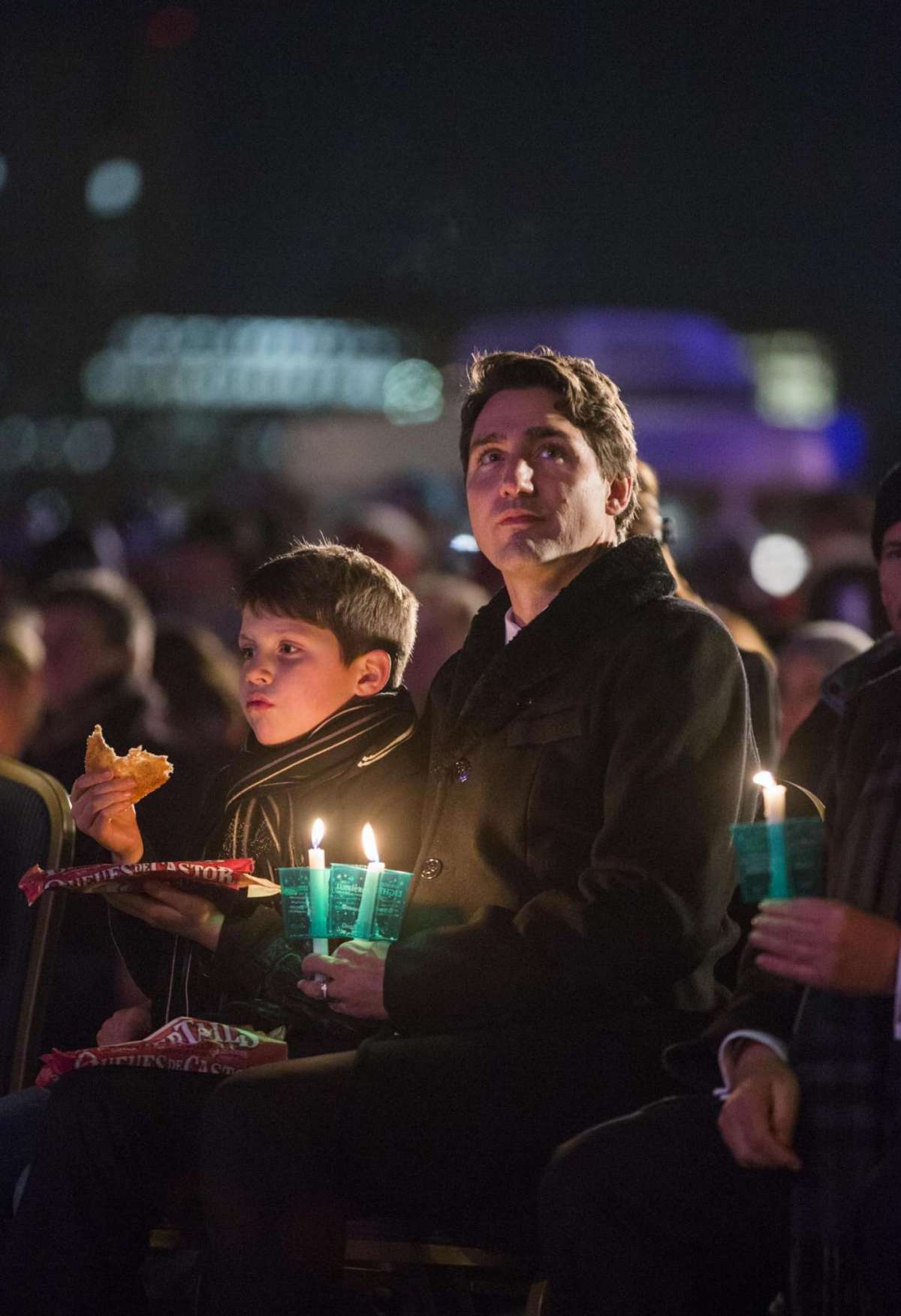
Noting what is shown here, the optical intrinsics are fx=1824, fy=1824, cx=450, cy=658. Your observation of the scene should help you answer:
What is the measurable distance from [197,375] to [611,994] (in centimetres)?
→ 5033

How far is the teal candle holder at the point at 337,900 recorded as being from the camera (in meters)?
3.18

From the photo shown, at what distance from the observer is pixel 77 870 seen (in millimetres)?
3490

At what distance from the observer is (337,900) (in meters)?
3.20

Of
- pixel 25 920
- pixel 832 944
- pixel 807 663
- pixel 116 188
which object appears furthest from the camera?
pixel 116 188

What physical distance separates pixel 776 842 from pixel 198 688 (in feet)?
13.5

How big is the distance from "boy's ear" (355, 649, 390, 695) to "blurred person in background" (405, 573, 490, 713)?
6.15 feet

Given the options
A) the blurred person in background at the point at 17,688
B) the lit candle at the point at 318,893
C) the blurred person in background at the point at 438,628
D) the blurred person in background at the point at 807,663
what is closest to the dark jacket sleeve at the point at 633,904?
the lit candle at the point at 318,893

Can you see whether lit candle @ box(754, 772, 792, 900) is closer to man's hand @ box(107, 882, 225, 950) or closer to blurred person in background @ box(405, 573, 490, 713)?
man's hand @ box(107, 882, 225, 950)

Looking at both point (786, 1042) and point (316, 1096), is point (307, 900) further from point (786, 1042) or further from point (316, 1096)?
point (786, 1042)

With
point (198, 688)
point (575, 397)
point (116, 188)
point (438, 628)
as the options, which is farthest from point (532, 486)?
point (116, 188)

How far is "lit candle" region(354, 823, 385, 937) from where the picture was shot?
3191 mm

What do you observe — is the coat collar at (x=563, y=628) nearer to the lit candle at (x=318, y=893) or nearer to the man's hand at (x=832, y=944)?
the lit candle at (x=318, y=893)

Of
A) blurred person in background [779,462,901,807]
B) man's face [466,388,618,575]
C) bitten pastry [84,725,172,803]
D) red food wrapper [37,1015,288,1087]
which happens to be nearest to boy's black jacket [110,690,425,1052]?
red food wrapper [37,1015,288,1087]

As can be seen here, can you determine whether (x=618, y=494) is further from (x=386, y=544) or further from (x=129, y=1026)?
(x=386, y=544)
